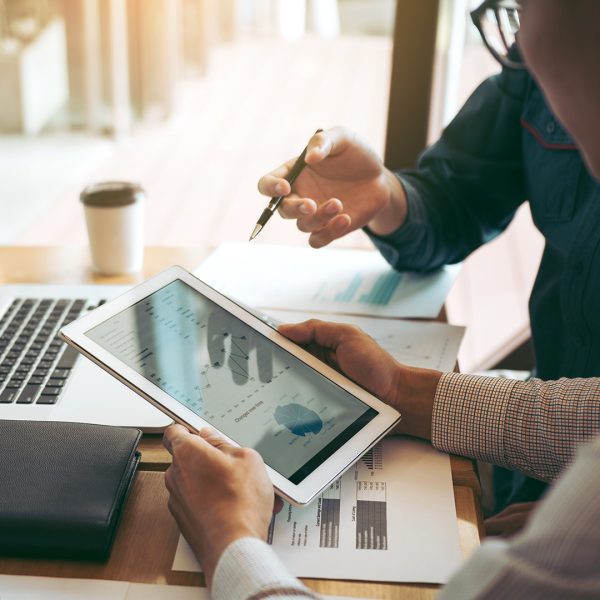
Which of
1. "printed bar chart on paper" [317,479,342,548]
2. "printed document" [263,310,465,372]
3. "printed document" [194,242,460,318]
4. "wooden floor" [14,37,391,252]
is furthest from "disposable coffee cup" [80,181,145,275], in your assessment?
"wooden floor" [14,37,391,252]

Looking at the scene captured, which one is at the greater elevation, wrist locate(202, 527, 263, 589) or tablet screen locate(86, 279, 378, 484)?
tablet screen locate(86, 279, 378, 484)

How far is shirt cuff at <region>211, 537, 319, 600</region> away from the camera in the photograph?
0.57 meters

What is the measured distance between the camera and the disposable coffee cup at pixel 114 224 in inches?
44.8

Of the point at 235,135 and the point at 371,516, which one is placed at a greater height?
the point at 371,516

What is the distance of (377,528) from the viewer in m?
0.69

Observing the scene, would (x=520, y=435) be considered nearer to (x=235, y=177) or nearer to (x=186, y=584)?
(x=186, y=584)

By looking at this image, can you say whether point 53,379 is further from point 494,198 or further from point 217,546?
point 494,198

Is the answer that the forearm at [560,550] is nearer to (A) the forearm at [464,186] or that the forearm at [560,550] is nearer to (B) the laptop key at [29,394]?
(B) the laptop key at [29,394]

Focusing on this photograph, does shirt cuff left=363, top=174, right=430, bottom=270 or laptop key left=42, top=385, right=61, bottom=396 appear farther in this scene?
shirt cuff left=363, top=174, right=430, bottom=270

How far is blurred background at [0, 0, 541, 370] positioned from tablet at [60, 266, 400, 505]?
48.5 inches

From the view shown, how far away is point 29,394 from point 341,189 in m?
0.50

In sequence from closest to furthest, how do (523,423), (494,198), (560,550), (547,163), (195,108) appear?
(560,550) < (523,423) < (547,163) < (494,198) < (195,108)

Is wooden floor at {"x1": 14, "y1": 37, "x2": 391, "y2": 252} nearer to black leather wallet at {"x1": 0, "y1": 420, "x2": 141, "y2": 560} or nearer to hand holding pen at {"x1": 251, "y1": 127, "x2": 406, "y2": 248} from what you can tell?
hand holding pen at {"x1": 251, "y1": 127, "x2": 406, "y2": 248}

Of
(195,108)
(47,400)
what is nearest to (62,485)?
(47,400)
